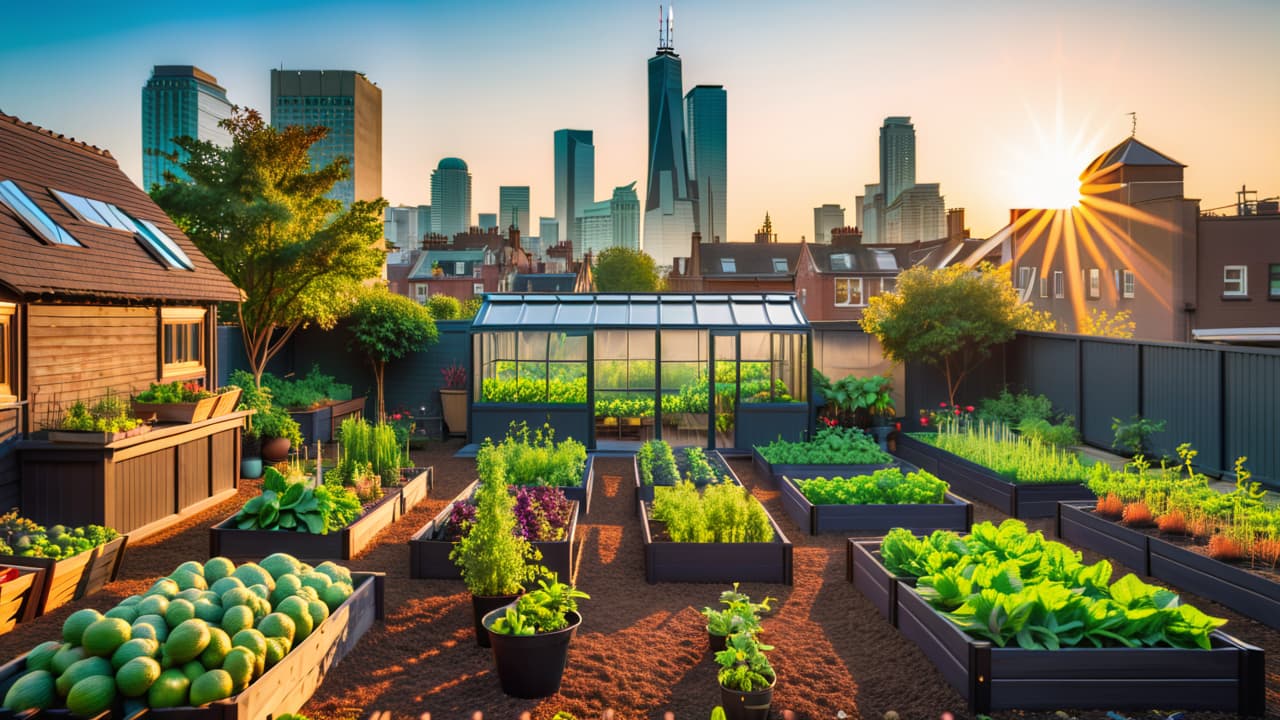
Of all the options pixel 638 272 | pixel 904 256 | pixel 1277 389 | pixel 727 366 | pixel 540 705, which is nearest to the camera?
pixel 540 705

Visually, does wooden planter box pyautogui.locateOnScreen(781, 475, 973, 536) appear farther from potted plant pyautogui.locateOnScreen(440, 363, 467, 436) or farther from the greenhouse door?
potted plant pyautogui.locateOnScreen(440, 363, 467, 436)

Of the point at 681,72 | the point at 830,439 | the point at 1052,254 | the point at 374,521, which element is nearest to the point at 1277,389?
the point at 830,439

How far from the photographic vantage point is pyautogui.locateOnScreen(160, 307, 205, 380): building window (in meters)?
10.0

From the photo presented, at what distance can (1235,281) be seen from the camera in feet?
76.8

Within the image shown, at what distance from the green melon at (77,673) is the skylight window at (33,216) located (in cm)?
621

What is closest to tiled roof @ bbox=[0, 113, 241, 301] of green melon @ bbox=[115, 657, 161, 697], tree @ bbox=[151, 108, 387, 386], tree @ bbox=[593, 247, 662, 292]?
tree @ bbox=[151, 108, 387, 386]

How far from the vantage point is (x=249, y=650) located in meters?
3.84

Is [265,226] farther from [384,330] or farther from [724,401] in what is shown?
[724,401]

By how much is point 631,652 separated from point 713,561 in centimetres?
175

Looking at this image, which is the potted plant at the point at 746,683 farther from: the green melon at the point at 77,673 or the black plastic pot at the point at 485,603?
the green melon at the point at 77,673

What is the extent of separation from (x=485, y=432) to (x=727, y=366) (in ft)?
14.3

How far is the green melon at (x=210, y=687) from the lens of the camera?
11.7 feet

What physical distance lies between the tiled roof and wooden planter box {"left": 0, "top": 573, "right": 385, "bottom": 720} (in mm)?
4491

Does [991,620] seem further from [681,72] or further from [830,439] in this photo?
[681,72]
